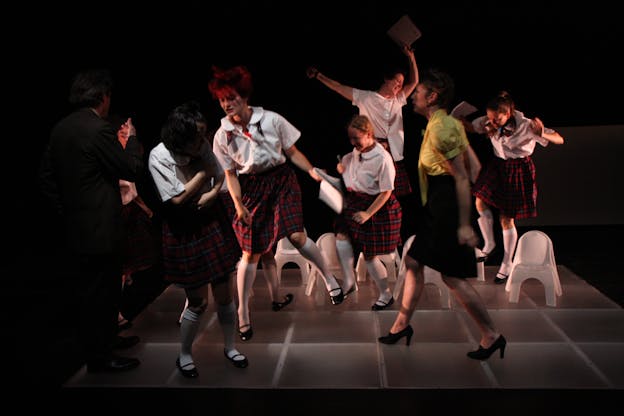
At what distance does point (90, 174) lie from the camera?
9.18ft

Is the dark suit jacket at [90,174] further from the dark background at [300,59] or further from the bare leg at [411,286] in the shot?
the bare leg at [411,286]

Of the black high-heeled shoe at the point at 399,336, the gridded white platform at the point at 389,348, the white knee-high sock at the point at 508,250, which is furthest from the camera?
the white knee-high sock at the point at 508,250

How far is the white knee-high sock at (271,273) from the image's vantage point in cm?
372

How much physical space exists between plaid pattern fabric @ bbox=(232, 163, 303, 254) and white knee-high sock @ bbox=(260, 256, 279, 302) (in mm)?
305

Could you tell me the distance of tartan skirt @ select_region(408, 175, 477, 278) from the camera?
2.80 meters

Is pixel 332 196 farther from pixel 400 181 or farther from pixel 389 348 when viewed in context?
pixel 400 181

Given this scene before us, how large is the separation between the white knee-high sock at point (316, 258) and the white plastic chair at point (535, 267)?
1.14 metres

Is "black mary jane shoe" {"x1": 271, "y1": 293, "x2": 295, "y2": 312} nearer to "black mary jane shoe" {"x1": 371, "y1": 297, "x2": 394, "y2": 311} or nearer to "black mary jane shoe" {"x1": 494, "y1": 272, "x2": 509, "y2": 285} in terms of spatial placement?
"black mary jane shoe" {"x1": 371, "y1": 297, "x2": 394, "y2": 311}

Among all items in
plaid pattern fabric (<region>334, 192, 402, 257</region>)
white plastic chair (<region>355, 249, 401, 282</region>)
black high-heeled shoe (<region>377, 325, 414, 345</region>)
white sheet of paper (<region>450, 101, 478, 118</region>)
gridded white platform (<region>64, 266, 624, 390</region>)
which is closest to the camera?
gridded white platform (<region>64, 266, 624, 390</region>)

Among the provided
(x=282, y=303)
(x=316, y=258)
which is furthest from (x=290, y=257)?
(x=316, y=258)

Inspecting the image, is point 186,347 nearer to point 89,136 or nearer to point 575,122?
point 89,136

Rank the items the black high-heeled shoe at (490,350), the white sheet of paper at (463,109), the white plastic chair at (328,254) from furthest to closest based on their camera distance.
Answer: the white plastic chair at (328,254), the white sheet of paper at (463,109), the black high-heeled shoe at (490,350)

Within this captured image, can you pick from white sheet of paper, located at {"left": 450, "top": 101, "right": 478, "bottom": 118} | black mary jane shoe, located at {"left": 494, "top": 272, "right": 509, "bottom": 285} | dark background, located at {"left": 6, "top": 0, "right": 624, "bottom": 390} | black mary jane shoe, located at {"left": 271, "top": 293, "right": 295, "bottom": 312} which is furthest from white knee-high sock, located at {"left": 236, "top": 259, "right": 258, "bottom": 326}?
black mary jane shoe, located at {"left": 494, "top": 272, "right": 509, "bottom": 285}

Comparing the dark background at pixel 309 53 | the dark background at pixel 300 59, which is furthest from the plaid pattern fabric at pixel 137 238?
the dark background at pixel 309 53
